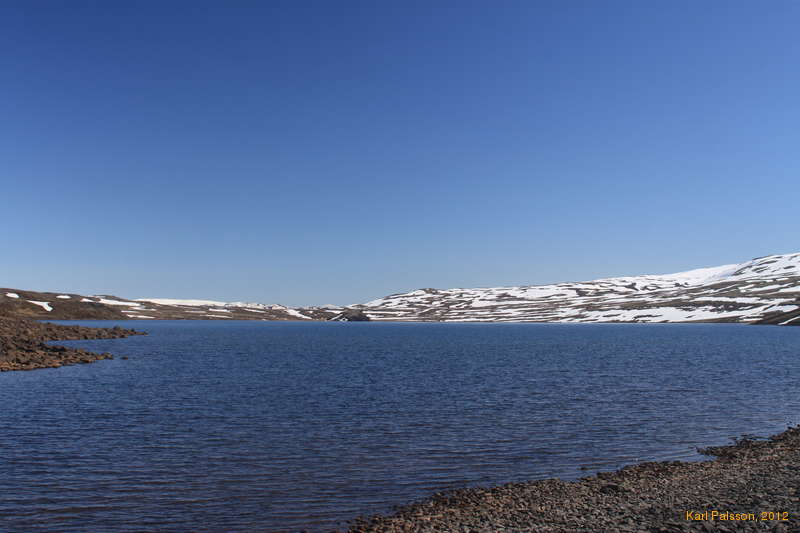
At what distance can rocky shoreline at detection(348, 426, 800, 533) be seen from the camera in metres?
16.6

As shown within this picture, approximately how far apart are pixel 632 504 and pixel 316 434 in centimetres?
1689

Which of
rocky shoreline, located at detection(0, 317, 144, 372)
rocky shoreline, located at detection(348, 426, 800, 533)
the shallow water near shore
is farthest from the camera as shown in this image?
rocky shoreline, located at detection(0, 317, 144, 372)

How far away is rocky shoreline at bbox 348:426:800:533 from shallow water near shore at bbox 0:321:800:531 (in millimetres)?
1689

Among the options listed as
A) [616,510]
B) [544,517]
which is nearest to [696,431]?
[616,510]

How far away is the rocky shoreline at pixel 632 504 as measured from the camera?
54.5 ft

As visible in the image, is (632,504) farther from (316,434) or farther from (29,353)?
(29,353)

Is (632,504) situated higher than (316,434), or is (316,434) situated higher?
(632,504)

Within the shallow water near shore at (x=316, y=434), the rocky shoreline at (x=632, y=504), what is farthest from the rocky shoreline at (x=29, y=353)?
the rocky shoreline at (x=632, y=504)

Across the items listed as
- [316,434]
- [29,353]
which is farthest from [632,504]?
[29,353]

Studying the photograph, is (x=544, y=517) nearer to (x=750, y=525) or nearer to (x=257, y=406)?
(x=750, y=525)

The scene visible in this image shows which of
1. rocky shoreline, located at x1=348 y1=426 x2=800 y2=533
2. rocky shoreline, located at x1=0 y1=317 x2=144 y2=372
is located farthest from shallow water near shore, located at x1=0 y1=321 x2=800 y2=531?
rocky shoreline, located at x1=0 y1=317 x2=144 y2=372

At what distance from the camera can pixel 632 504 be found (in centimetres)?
1862

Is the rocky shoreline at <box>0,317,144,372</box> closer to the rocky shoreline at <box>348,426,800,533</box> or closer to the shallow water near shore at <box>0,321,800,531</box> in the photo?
the shallow water near shore at <box>0,321,800,531</box>

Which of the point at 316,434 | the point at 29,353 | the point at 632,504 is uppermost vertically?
the point at 29,353
